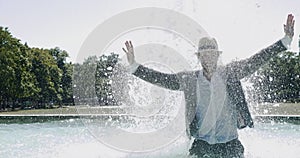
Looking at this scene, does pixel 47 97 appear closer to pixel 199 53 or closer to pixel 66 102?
pixel 66 102

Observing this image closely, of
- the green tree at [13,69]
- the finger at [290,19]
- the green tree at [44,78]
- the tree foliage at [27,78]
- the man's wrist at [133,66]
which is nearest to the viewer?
the man's wrist at [133,66]

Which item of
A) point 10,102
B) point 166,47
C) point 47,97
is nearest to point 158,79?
point 166,47

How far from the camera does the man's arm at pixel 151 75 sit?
3.26 metres

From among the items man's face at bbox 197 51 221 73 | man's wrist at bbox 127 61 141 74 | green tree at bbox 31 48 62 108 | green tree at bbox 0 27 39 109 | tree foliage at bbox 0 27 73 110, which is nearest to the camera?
man's face at bbox 197 51 221 73

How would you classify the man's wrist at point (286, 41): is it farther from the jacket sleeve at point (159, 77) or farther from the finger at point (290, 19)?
the jacket sleeve at point (159, 77)

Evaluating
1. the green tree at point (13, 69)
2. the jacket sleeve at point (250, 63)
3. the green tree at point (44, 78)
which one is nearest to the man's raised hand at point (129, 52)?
the jacket sleeve at point (250, 63)

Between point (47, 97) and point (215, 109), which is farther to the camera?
point (47, 97)

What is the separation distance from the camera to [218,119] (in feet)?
10.1

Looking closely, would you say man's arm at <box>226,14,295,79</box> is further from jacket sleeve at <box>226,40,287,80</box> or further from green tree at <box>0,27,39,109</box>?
green tree at <box>0,27,39,109</box>

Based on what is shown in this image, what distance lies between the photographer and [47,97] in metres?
39.9

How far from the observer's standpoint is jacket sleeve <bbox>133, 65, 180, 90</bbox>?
10.7ft

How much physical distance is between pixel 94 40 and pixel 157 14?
1332 mm

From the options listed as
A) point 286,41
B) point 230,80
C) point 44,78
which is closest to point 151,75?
point 230,80

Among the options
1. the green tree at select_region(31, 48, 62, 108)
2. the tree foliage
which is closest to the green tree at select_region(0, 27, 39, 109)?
the tree foliage
